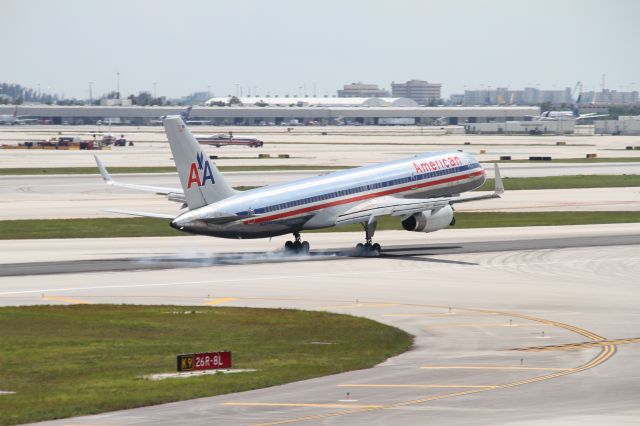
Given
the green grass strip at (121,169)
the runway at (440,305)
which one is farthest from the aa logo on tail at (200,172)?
the green grass strip at (121,169)

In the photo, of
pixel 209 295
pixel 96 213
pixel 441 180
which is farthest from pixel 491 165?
pixel 209 295

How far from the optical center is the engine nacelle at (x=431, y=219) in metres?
78.1

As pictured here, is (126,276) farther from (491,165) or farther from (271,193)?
(491,165)

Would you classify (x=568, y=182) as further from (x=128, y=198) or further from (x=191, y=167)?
(x=191, y=167)

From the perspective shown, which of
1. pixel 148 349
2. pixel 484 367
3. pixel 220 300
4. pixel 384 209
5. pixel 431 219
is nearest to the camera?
pixel 484 367

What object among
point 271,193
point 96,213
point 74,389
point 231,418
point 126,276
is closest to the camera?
point 231,418

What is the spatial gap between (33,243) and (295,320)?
3554 centimetres

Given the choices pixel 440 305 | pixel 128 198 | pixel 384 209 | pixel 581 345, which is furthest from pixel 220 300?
pixel 128 198

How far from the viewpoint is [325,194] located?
7606cm

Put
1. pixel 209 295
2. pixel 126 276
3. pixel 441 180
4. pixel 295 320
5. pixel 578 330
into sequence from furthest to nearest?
pixel 441 180, pixel 126 276, pixel 209 295, pixel 295 320, pixel 578 330

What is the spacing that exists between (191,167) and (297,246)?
1143 cm

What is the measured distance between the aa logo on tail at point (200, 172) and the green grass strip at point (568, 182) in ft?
218

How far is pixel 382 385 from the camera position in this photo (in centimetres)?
3797

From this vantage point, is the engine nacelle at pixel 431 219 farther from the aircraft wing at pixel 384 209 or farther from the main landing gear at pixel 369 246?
the main landing gear at pixel 369 246
